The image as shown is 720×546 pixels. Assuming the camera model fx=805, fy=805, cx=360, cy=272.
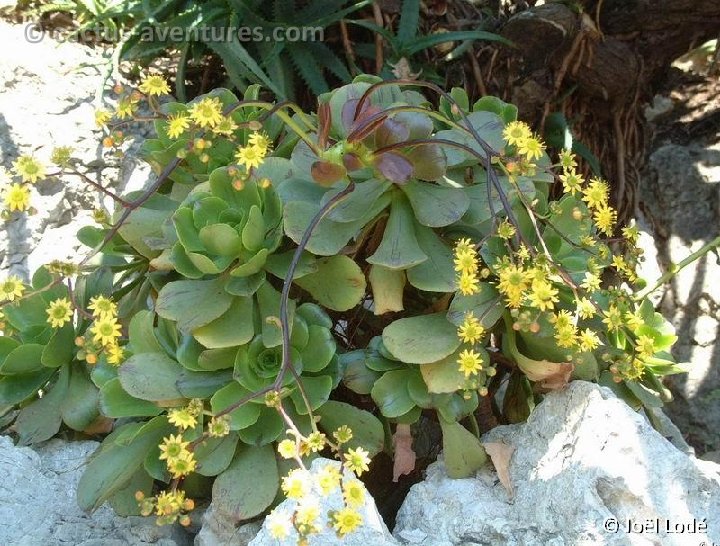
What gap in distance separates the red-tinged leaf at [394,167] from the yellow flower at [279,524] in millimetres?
540

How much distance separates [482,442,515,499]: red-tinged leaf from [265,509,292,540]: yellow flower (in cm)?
37

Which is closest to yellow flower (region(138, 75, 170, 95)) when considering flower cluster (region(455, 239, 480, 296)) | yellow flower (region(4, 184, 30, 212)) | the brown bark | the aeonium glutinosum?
the aeonium glutinosum

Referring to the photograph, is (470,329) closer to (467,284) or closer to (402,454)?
(467,284)

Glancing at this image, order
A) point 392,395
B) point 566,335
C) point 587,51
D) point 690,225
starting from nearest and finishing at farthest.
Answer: point 566,335, point 392,395, point 587,51, point 690,225

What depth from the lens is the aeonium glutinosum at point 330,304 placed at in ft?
4.19

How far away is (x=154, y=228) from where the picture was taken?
1499 millimetres

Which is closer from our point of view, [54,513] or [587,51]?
[54,513]

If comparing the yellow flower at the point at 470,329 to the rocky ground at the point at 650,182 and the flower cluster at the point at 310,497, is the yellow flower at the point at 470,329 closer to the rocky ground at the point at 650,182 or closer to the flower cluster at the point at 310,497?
the flower cluster at the point at 310,497

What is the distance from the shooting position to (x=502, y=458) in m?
1.33

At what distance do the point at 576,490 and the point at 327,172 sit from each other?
62 centimetres

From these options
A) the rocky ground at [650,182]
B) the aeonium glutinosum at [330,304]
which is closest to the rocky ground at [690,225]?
the rocky ground at [650,182]

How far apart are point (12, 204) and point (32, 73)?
48.0 inches

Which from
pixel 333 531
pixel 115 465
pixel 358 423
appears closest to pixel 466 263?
pixel 358 423

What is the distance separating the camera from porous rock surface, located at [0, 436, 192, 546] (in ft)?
4.53
